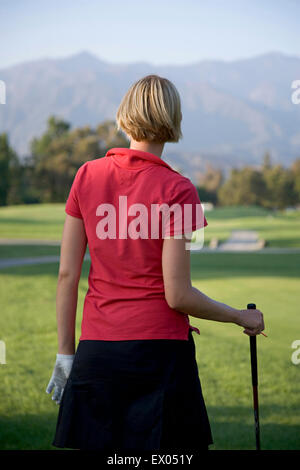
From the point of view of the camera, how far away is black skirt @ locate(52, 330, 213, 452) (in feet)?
5.67

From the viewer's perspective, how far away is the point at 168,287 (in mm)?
1686

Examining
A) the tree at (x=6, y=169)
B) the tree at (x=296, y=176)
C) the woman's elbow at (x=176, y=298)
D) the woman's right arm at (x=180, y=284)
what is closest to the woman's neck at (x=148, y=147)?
the woman's right arm at (x=180, y=284)

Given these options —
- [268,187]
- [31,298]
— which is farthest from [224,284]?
[268,187]

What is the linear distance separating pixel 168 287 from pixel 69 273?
365mm

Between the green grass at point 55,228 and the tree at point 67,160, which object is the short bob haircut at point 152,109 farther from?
the tree at point 67,160

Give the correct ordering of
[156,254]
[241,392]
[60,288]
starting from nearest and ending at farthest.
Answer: [156,254] → [60,288] → [241,392]

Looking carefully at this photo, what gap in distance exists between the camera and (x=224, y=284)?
38.7ft

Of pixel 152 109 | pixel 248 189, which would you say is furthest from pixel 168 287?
pixel 248 189

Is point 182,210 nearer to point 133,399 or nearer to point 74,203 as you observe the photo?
point 74,203

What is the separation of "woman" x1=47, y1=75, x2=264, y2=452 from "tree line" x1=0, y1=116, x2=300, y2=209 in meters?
50.1

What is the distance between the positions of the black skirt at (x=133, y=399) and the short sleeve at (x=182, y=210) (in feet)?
1.14

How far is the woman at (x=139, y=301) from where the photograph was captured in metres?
1.69
